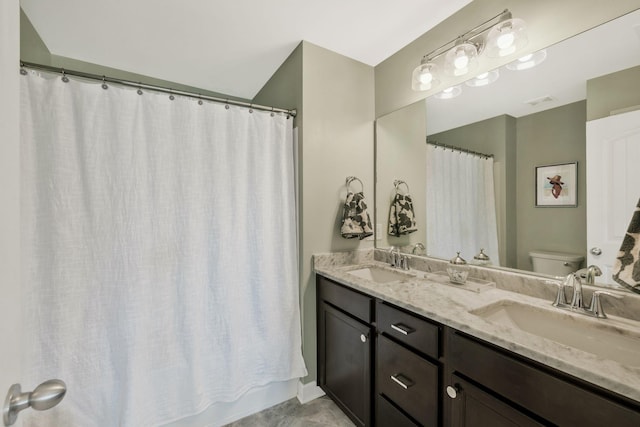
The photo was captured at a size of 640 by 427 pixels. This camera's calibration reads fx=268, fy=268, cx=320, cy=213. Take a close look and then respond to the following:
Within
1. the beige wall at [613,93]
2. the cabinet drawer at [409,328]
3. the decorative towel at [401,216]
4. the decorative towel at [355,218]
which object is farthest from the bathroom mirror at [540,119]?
the cabinet drawer at [409,328]

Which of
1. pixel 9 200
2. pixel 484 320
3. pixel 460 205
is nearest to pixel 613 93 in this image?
pixel 460 205

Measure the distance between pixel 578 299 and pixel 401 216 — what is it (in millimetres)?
1081

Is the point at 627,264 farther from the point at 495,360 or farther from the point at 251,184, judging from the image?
the point at 251,184

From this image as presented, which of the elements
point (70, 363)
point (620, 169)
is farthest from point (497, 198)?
point (70, 363)

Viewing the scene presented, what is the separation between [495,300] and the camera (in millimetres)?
1194

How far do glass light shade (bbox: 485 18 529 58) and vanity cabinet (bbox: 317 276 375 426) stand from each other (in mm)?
1403

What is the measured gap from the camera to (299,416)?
1.69 metres

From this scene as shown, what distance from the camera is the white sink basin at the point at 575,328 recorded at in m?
0.89

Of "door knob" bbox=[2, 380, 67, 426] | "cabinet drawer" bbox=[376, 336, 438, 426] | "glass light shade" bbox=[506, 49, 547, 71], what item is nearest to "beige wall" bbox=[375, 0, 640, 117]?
"glass light shade" bbox=[506, 49, 547, 71]

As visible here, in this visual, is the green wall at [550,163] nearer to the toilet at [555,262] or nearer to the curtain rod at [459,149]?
the toilet at [555,262]

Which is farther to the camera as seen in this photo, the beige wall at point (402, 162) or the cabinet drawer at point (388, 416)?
the beige wall at point (402, 162)

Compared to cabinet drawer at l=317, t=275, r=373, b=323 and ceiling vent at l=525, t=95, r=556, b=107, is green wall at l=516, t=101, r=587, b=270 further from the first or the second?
cabinet drawer at l=317, t=275, r=373, b=323

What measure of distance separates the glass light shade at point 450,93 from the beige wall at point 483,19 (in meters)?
0.03

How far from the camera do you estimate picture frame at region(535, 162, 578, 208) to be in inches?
46.2
